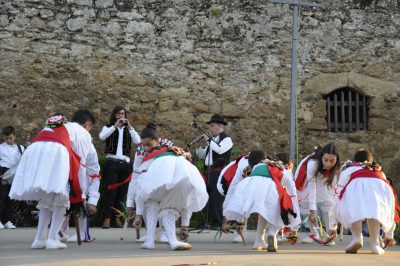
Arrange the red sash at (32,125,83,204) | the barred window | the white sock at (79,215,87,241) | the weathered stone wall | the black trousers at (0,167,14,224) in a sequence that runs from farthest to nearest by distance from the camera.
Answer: the barred window → the weathered stone wall → the black trousers at (0,167,14,224) → the white sock at (79,215,87,241) → the red sash at (32,125,83,204)

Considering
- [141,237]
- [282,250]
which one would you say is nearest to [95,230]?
[141,237]

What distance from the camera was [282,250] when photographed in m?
7.87

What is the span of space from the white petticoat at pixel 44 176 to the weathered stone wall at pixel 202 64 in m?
4.56

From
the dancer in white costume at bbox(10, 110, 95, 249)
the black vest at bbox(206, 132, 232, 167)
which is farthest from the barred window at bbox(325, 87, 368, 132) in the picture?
the dancer in white costume at bbox(10, 110, 95, 249)

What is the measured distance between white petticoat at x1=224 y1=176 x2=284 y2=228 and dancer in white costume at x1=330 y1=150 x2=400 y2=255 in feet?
2.25

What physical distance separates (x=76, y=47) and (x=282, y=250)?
5721 millimetres

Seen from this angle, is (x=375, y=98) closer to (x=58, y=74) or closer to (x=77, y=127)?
(x=58, y=74)

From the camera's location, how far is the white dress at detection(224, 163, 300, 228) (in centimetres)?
755

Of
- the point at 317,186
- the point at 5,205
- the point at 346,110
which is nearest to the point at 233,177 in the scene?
the point at 317,186

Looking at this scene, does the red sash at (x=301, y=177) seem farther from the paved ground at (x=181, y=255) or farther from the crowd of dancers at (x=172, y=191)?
the crowd of dancers at (x=172, y=191)

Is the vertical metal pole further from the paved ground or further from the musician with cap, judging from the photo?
the paved ground

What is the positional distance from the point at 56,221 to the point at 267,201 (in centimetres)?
200

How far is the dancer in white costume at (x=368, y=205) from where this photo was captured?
7.57 meters

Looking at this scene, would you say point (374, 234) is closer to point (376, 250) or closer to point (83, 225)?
point (376, 250)
